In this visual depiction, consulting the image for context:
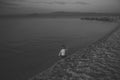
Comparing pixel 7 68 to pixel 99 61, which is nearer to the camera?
pixel 99 61

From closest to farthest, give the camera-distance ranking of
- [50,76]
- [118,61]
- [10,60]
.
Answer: [50,76]
[118,61]
[10,60]

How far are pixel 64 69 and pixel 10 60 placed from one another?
9025 millimetres

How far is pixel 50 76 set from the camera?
30.8ft

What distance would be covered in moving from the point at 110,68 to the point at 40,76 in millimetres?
6896

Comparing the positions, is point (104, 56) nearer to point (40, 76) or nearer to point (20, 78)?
point (40, 76)

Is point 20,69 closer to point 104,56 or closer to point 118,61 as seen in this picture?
point 104,56

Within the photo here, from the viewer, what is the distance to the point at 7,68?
1311cm

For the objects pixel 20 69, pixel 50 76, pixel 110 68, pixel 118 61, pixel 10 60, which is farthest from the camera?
pixel 10 60

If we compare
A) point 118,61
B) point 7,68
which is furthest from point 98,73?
point 7,68

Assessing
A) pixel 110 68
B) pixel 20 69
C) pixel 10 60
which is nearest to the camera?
pixel 110 68

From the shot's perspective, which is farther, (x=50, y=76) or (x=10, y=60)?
(x=10, y=60)

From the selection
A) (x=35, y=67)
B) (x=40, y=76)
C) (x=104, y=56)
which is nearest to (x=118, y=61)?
(x=104, y=56)

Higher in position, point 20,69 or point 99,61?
point 99,61

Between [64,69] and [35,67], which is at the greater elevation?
[64,69]
